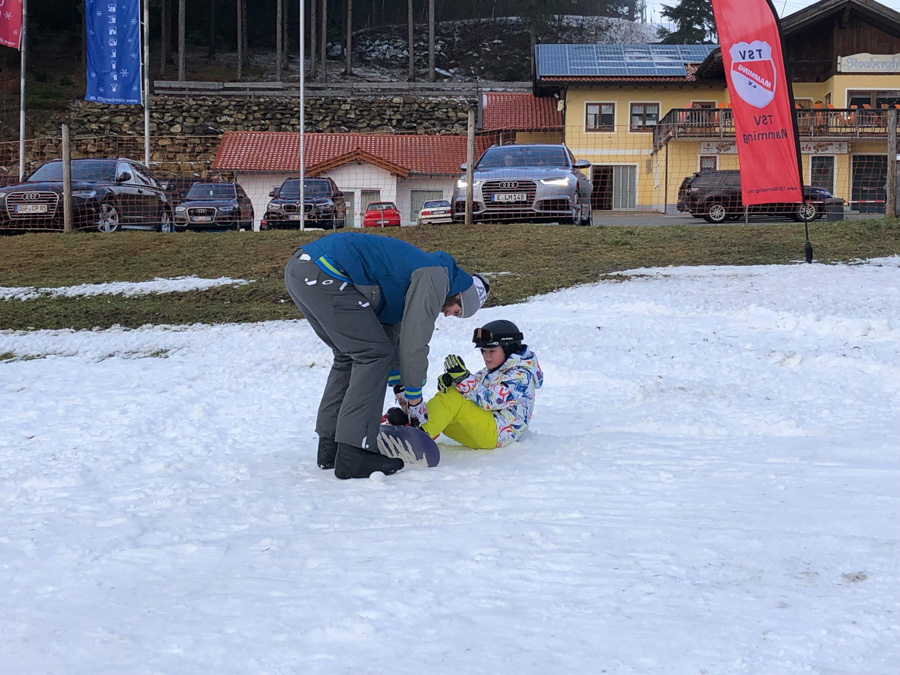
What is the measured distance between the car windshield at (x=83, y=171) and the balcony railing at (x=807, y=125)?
897 inches

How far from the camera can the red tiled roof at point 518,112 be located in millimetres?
41438

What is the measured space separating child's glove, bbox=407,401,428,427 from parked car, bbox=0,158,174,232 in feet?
44.4

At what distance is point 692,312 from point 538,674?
7020 millimetres

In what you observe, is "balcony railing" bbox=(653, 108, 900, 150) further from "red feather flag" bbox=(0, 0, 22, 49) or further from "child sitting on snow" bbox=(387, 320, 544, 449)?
"child sitting on snow" bbox=(387, 320, 544, 449)

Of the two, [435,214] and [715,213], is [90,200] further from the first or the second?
[715,213]

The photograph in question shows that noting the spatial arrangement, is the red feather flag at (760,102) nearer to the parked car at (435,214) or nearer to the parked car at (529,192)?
the parked car at (529,192)

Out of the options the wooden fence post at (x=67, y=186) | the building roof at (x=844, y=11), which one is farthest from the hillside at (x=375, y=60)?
the wooden fence post at (x=67, y=186)

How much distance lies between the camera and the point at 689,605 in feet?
9.21

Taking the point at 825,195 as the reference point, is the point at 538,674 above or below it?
below

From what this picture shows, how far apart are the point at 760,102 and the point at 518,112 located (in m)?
31.7

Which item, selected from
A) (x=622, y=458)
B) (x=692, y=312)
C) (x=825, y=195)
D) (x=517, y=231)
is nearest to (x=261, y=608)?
(x=622, y=458)

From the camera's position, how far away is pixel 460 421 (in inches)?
195

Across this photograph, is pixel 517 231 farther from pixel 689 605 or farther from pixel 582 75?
pixel 582 75

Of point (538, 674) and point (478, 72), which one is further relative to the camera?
point (478, 72)
